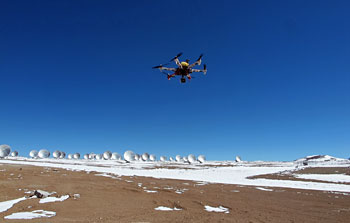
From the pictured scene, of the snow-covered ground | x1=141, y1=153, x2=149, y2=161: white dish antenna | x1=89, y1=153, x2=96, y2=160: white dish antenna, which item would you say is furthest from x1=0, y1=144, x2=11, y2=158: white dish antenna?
x1=89, y1=153, x2=96, y2=160: white dish antenna

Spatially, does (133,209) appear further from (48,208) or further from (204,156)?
(204,156)

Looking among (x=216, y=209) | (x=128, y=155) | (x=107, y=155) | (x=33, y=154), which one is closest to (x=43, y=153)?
(x=33, y=154)

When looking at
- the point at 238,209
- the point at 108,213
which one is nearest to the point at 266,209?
the point at 238,209

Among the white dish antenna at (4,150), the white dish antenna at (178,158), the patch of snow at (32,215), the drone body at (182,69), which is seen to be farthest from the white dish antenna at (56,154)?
the patch of snow at (32,215)

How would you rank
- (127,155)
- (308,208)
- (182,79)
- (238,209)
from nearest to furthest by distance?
(238,209), (308,208), (182,79), (127,155)

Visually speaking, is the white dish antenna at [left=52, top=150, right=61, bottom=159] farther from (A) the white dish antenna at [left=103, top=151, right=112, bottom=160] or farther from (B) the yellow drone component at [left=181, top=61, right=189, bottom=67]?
(B) the yellow drone component at [left=181, top=61, right=189, bottom=67]

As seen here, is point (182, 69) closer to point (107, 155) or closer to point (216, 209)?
point (216, 209)

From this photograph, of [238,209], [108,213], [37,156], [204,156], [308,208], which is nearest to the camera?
[108,213]

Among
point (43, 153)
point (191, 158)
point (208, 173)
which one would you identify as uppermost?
point (43, 153)

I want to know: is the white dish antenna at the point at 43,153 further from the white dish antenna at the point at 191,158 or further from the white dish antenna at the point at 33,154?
the white dish antenna at the point at 191,158

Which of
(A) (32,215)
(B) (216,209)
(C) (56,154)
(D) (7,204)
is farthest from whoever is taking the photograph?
(C) (56,154)

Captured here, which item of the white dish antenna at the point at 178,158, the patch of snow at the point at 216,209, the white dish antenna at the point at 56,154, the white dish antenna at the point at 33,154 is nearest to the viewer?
the patch of snow at the point at 216,209
